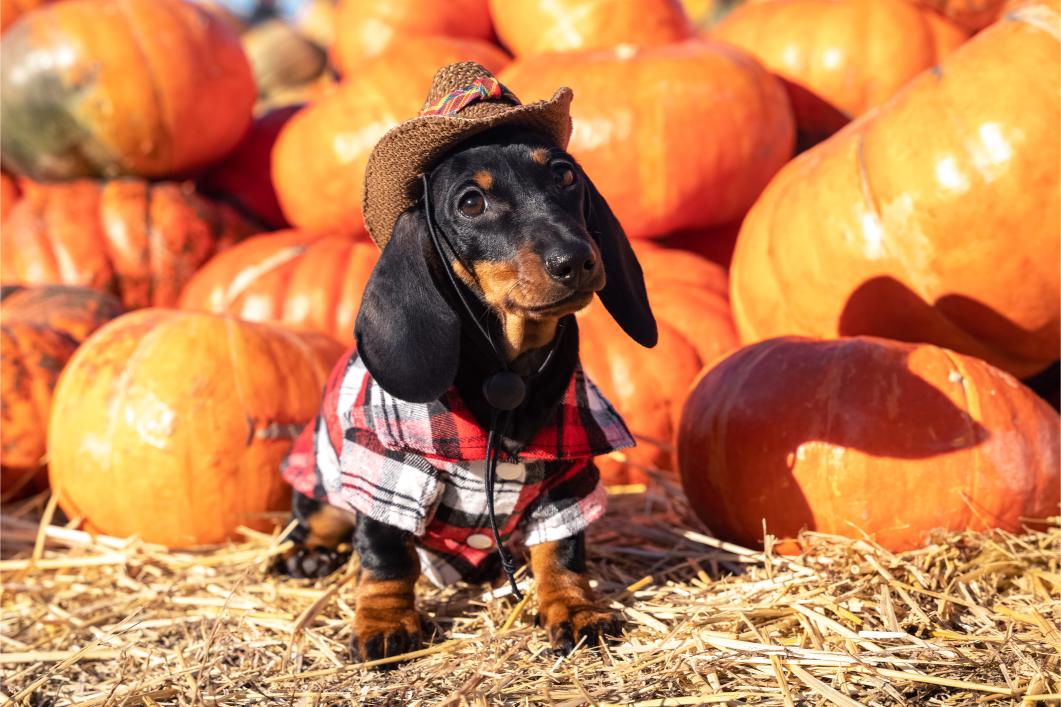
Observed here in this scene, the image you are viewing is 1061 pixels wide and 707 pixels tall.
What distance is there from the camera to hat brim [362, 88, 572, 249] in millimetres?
2361

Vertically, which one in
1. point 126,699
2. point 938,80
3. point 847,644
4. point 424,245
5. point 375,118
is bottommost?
point 126,699

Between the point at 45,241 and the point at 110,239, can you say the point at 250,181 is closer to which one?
the point at 110,239

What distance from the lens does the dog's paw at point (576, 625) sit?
2439mm

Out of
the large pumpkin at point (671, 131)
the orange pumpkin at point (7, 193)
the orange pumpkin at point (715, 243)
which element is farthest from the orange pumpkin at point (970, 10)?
the orange pumpkin at point (7, 193)

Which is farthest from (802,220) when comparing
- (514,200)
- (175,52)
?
(175,52)

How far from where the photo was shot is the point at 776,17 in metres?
5.46

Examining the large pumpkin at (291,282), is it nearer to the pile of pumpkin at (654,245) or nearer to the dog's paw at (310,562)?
the pile of pumpkin at (654,245)

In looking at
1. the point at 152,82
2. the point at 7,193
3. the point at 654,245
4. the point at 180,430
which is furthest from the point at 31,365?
the point at 654,245

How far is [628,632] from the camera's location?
256cm

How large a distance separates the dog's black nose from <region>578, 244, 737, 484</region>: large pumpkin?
173 centimetres

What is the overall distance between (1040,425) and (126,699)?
2.61 meters

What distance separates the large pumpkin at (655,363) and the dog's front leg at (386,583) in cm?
140

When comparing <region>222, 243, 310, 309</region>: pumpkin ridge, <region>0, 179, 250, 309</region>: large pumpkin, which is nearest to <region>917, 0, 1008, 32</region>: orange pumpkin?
<region>222, 243, 310, 309</region>: pumpkin ridge

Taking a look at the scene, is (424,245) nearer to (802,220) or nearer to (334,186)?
(802,220)
